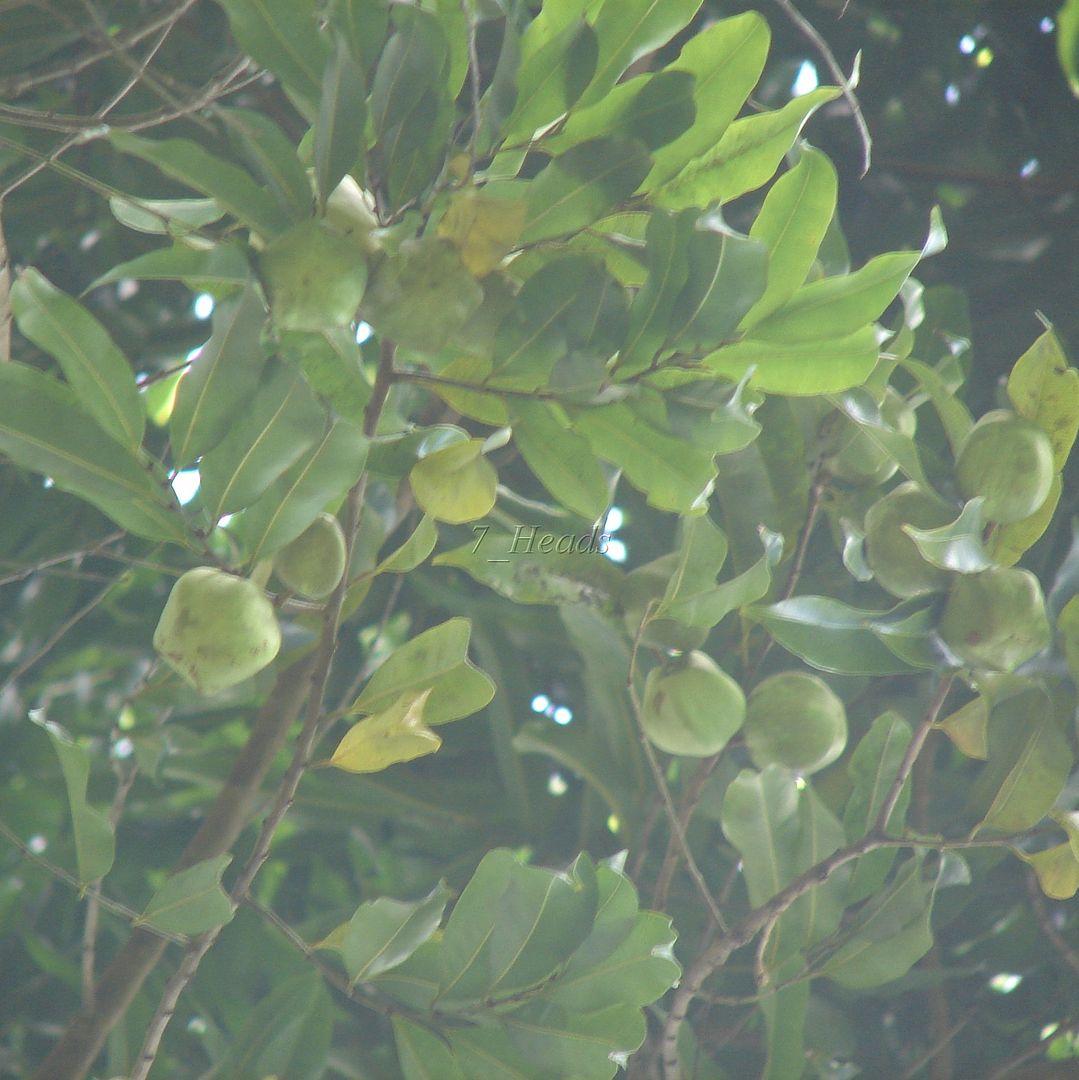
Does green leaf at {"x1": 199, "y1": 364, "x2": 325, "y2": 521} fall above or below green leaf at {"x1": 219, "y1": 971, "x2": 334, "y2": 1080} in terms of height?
above

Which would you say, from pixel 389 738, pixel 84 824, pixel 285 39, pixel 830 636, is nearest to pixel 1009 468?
pixel 830 636

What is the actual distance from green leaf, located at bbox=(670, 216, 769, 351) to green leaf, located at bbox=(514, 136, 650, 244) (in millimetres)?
59

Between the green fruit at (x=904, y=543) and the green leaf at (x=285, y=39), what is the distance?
62cm

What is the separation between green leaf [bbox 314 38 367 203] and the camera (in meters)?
0.71

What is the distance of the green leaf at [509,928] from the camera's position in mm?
929

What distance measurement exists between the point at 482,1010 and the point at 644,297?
562mm

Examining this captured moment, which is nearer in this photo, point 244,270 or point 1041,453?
point 244,270

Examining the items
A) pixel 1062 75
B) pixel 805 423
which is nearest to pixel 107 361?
pixel 805 423

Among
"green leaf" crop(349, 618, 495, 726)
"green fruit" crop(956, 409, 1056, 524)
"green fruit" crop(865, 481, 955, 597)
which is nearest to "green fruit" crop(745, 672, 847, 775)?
"green fruit" crop(865, 481, 955, 597)

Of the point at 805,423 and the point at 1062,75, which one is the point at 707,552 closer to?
the point at 805,423

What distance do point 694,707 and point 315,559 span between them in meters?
0.38

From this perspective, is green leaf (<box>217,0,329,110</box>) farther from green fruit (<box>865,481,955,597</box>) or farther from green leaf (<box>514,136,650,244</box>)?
green fruit (<box>865,481,955,597</box>)

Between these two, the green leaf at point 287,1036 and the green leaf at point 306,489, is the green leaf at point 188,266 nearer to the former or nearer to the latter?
the green leaf at point 306,489

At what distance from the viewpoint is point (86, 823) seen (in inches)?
33.7
